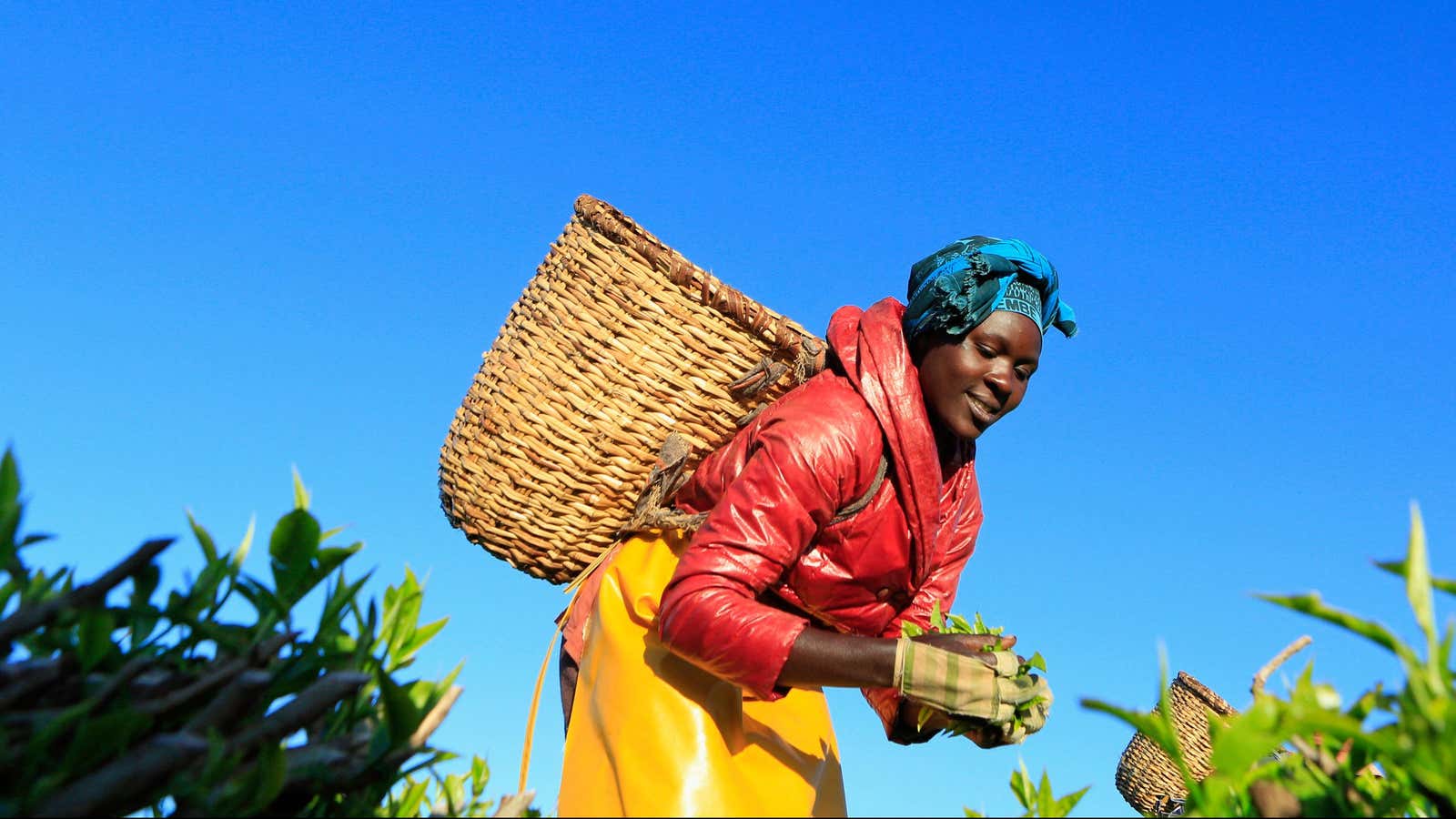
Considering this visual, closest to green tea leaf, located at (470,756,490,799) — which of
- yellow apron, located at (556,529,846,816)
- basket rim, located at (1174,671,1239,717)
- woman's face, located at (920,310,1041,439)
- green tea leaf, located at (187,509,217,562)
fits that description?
yellow apron, located at (556,529,846,816)

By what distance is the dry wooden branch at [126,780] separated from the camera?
1540 mm

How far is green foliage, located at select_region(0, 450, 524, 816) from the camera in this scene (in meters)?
1.56

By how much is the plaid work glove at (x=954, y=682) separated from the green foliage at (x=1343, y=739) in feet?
2.68

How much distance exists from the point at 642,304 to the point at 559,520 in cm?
59

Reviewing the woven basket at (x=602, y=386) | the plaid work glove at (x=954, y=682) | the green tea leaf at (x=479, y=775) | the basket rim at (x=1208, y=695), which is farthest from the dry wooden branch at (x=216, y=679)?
the basket rim at (x=1208, y=695)

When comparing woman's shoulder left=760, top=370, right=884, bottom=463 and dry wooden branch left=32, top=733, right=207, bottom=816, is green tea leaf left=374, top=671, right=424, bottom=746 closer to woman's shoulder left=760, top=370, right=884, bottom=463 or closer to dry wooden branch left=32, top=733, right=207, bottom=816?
dry wooden branch left=32, top=733, right=207, bottom=816

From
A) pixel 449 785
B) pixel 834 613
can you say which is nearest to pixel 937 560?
pixel 834 613

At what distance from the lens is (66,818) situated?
154 centimetres

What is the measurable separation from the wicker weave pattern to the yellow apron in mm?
3671

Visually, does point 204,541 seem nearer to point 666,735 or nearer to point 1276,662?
point 666,735

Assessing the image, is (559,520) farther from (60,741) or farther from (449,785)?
(60,741)

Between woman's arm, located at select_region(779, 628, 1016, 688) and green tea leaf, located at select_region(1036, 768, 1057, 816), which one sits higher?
woman's arm, located at select_region(779, 628, 1016, 688)

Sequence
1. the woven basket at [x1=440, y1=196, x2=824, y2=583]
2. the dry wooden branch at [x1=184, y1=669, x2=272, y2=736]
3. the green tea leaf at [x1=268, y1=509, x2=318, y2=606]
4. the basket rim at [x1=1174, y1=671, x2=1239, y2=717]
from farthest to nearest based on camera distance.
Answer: the basket rim at [x1=1174, y1=671, x2=1239, y2=717], the woven basket at [x1=440, y1=196, x2=824, y2=583], the green tea leaf at [x1=268, y1=509, x2=318, y2=606], the dry wooden branch at [x1=184, y1=669, x2=272, y2=736]

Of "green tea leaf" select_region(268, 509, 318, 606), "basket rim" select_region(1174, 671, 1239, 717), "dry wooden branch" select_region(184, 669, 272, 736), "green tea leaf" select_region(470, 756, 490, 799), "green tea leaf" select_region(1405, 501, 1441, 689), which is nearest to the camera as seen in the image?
"green tea leaf" select_region(1405, 501, 1441, 689)
